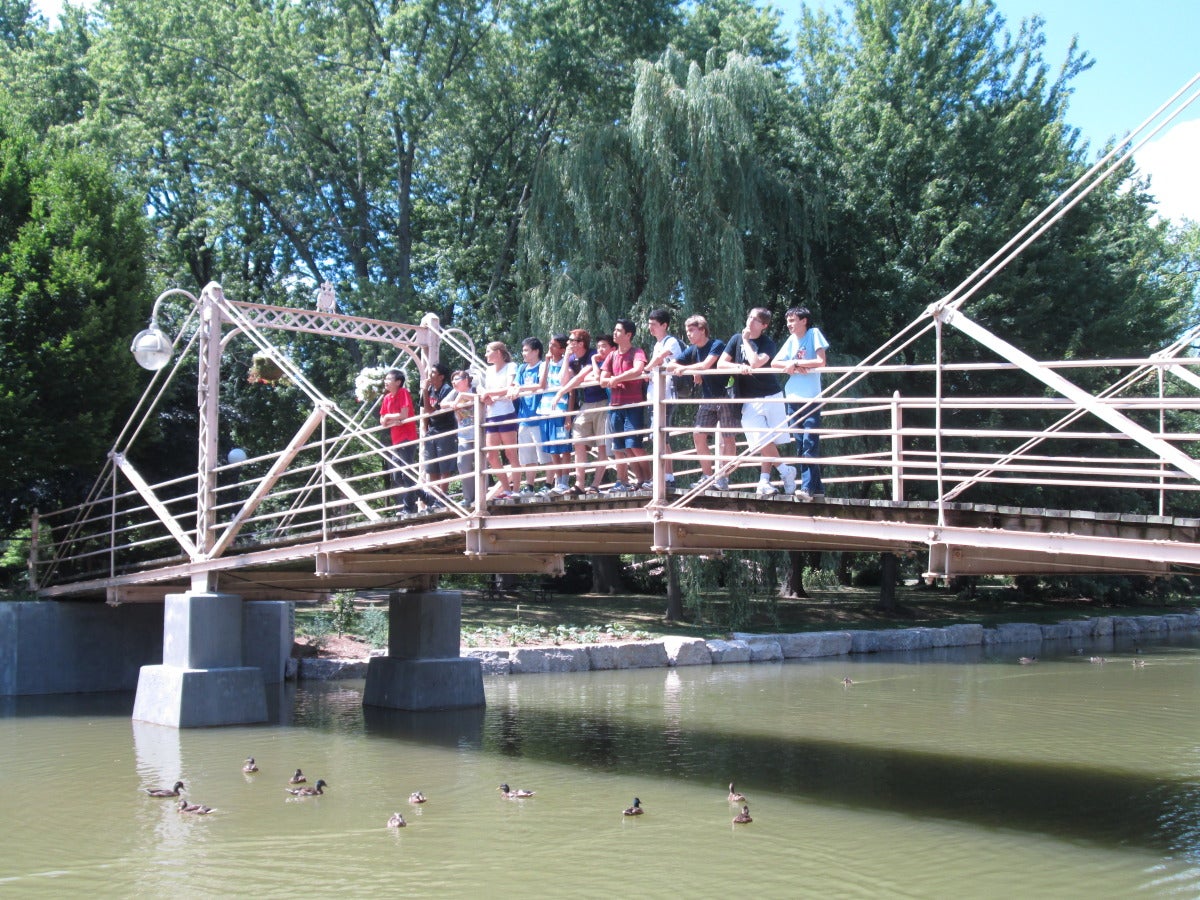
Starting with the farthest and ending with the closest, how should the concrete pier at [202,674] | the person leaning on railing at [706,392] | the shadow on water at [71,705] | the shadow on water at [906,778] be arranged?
the shadow on water at [71,705] < the concrete pier at [202,674] < the person leaning on railing at [706,392] < the shadow on water at [906,778]

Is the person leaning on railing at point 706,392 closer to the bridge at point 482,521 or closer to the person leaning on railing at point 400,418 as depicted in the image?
the bridge at point 482,521

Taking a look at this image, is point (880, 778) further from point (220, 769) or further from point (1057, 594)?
point (1057, 594)

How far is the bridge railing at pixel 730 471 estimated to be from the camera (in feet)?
32.6

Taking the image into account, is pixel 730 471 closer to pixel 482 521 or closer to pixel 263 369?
pixel 482 521

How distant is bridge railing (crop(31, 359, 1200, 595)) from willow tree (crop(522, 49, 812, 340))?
2996 mm

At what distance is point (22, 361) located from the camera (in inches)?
777

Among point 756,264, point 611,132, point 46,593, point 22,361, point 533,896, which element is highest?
point 611,132

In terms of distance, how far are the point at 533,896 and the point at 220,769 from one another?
556 cm

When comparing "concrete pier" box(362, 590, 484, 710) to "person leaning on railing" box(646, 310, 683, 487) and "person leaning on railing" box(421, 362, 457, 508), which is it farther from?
"person leaning on railing" box(646, 310, 683, 487)

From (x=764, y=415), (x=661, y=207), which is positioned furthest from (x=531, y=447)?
(x=661, y=207)

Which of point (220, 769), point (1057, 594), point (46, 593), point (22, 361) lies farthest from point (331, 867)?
point (1057, 594)

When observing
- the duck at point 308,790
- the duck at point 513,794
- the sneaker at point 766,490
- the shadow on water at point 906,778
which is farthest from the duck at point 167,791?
the sneaker at point 766,490

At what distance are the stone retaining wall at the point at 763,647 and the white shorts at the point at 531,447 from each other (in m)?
7.24

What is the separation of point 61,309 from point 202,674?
8.36m
